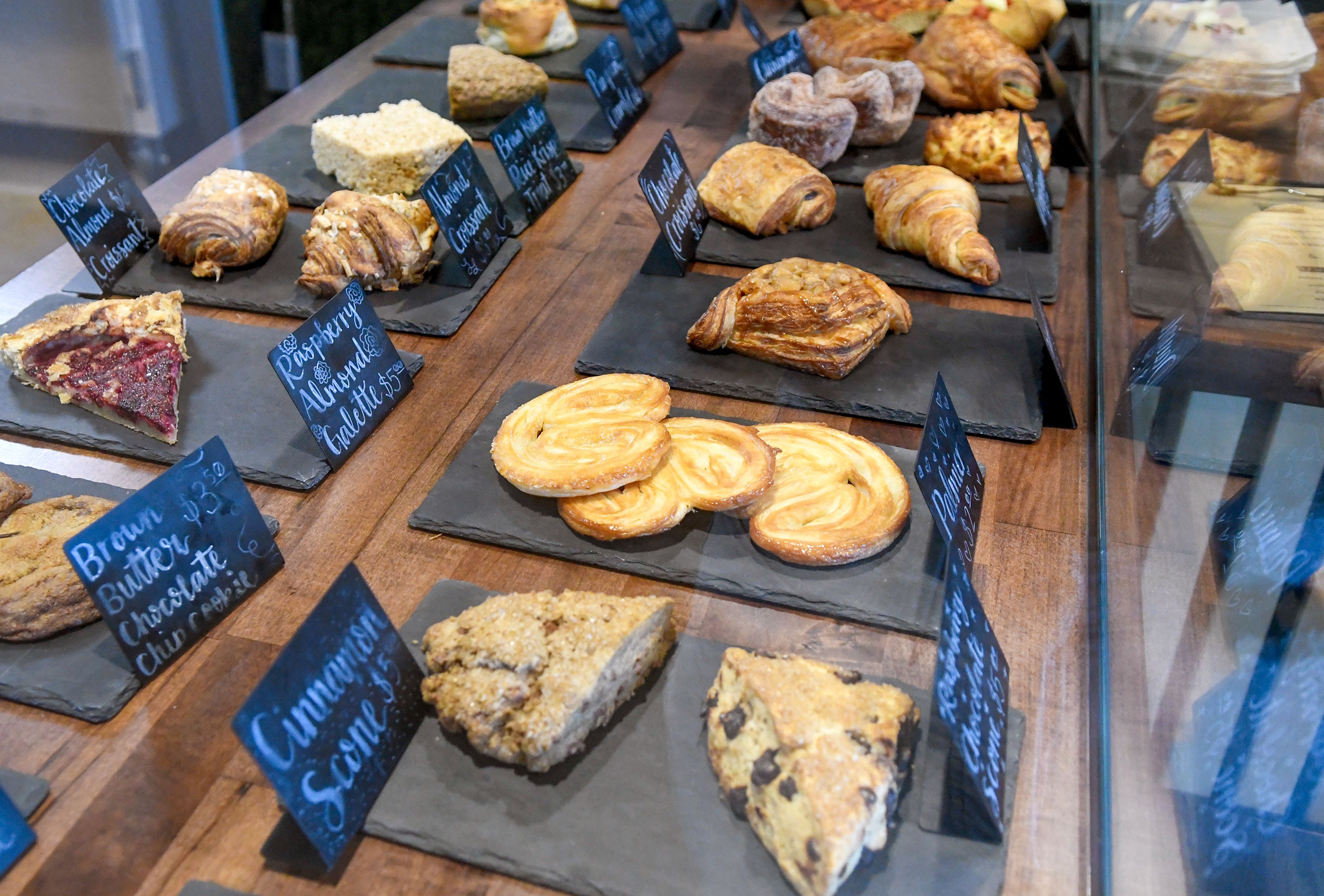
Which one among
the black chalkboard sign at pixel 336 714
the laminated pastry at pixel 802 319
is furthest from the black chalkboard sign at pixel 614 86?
the black chalkboard sign at pixel 336 714

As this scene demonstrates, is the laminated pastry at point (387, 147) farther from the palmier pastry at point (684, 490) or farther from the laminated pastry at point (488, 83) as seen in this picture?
the palmier pastry at point (684, 490)

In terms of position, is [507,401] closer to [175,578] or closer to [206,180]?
[175,578]

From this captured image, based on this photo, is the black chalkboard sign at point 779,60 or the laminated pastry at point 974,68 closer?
the laminated pastry at point 974,68

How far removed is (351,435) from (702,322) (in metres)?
0.99

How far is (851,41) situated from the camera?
4520 mm

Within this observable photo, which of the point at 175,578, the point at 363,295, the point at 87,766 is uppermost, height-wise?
the point at 363,295

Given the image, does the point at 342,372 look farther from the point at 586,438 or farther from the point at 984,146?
the point at 984,146

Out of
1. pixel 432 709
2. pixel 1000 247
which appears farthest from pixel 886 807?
pixel 1000 247

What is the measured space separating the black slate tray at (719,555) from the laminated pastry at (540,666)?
10.1 inches

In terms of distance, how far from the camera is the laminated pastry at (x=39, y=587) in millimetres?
1992

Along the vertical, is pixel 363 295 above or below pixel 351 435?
above

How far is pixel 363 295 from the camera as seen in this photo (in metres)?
2.63

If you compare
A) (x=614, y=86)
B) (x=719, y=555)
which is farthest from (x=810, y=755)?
(x=614, y=86)

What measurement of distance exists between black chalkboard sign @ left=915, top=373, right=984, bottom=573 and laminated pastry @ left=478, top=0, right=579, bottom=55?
3188mm
